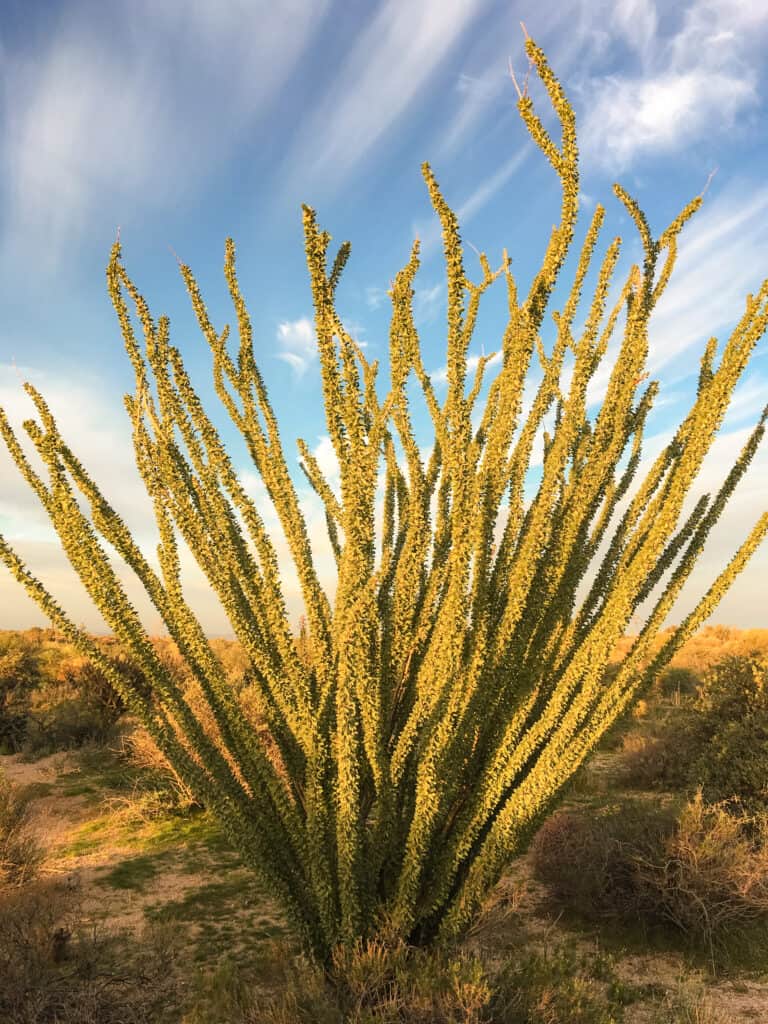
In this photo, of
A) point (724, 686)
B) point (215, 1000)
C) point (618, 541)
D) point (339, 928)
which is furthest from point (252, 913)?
point (724, 686)

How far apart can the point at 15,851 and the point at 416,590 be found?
5.24m

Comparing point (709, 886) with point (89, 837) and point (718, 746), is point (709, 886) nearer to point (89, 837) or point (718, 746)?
point (718, 746)

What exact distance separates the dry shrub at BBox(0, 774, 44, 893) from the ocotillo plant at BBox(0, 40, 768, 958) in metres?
3.61

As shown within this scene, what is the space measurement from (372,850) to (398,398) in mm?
2562

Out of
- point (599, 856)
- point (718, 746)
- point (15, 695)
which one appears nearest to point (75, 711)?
point (15, 695)

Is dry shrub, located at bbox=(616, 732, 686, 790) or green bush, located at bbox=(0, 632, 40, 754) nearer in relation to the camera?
dry shrub, located at bbox=(616, 732, 686, 790)

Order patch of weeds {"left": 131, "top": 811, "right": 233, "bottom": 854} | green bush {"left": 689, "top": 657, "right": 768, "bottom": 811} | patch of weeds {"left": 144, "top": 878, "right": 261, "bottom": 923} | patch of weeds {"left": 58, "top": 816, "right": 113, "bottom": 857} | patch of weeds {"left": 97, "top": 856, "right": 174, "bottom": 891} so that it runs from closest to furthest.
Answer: patch of weeds {"left": 144, "top": 878, "right": 261, "bottom": 923} < patch of weeds {"left": 97, "top": 856, "right": 174, "bottom": 891} < patch of weeds {"left": 58, "top": 816, "right": 113, "bottom": 857} < patch of weeds {"left": 131, "top": 811, "right": 233, "bottom": 854} < green bush {"left": 689, "top": 657, "right": 768, "bottom": 811}

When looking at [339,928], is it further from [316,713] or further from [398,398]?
[398,398]

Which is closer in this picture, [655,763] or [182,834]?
[182,834]

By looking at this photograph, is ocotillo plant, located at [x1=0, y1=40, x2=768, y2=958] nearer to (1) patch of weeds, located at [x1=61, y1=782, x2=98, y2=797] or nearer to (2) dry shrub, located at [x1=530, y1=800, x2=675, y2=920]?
(2) dry shrub, located at [x1=530, y1=800, x2=675, y2=920]

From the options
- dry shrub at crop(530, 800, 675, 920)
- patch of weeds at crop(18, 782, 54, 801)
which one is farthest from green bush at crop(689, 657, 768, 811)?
patch of weeds at crop(18, 782, 54, 801)

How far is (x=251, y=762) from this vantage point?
3797 millimetres

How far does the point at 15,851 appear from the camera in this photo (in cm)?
615

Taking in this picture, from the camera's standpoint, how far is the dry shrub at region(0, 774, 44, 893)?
19.4ft
